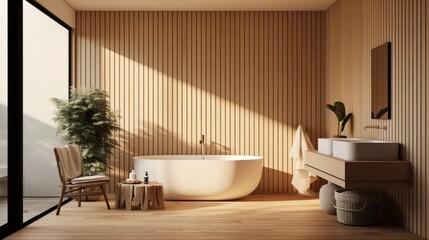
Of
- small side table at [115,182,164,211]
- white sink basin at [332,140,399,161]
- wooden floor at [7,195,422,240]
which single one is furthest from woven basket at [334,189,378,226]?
small side table at [115,182,164,211]

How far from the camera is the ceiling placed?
25.3 feet

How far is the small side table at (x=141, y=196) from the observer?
22.4 ft

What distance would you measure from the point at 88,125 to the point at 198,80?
5.44 feet

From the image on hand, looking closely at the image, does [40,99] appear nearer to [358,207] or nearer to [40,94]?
[40,94]

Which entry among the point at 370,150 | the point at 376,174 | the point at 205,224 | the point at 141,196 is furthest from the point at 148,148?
the point at 376,174

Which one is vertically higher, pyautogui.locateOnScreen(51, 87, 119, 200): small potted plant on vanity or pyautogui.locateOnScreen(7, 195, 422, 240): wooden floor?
pyautogui.locateOnScreen(51, 87, 119, 200): small potted plant on vanity

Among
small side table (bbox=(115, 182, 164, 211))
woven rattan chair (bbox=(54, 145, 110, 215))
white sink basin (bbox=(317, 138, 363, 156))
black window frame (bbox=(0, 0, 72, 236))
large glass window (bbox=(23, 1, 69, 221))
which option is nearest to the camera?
black window frame (bbox=(0, 0, 72, 236))

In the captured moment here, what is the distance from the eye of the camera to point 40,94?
7648mm

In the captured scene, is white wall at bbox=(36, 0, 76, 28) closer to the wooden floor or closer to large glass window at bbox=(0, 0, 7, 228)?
large glass window at bbox=(0, 0, 7, 228)

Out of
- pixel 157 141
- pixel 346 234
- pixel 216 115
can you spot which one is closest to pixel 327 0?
pixel 216 115

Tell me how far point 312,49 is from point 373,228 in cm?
335

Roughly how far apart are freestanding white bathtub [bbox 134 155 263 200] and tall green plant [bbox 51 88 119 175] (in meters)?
0.60

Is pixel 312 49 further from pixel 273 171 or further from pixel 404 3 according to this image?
pixel 404 3

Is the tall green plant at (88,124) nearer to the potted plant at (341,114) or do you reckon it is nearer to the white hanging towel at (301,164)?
the white hanging towel at (301,164)
